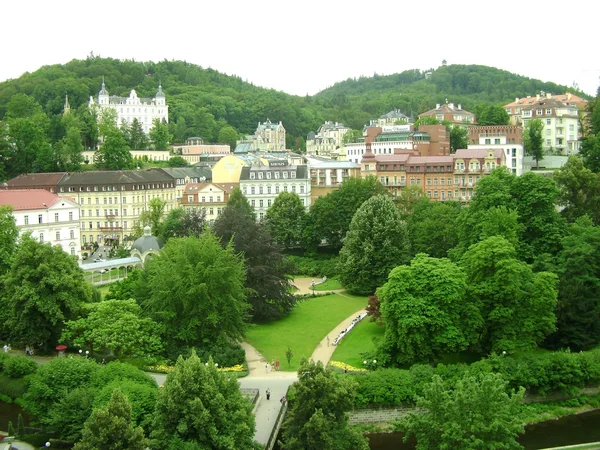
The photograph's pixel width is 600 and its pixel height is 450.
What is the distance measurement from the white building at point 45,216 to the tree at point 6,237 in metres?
7.65

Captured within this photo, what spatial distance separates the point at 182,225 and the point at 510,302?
3056cm

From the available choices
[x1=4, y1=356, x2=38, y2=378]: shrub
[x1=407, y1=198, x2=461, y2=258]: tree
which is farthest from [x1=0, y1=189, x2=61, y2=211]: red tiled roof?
[x1=407, y1=198, x2=461, y2=258]: tree

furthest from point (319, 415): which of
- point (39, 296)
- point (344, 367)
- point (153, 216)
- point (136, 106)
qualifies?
point (136, 106)

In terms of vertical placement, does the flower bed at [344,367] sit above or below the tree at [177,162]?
below

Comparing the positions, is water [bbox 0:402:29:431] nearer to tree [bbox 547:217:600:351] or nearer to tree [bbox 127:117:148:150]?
tree [bbox 547:217:600:351]

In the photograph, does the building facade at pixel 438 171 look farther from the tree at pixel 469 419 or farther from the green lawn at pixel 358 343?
the tree at pixel 469 419

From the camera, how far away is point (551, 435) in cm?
3350

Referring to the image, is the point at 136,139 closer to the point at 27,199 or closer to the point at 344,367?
the point at 27,199

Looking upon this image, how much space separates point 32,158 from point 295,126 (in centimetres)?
7008

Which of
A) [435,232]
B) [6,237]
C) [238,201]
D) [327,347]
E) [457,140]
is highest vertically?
[457,140]

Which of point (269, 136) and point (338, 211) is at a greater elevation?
point (269, 136)

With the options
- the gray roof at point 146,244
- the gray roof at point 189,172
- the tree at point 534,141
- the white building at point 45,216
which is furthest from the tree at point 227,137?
the gray roof at point 146,244

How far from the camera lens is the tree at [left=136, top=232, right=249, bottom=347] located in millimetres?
39656

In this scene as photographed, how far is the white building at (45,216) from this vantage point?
59956 mm
